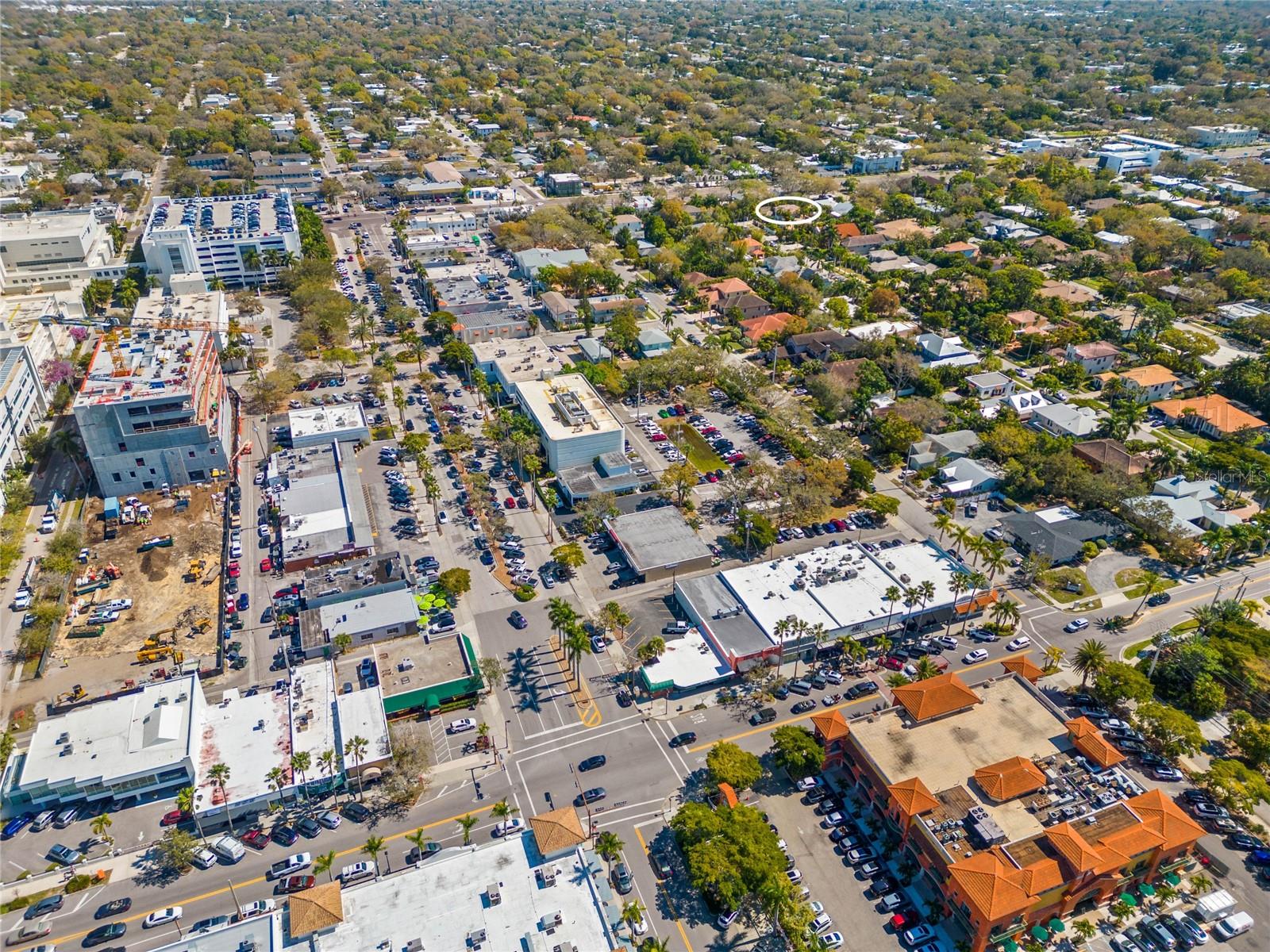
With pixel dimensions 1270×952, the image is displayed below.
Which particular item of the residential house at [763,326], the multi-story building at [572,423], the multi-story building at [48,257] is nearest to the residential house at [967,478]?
the multi-story building at [572,423]

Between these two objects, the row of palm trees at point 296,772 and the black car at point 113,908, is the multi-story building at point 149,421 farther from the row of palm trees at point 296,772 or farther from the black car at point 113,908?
the black car at point 113,908

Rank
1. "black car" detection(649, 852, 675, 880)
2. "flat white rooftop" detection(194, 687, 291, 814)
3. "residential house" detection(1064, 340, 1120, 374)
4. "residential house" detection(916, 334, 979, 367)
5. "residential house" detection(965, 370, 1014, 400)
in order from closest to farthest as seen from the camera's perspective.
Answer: "black car" detection(649, 852, 675, 880)
"flat white rooftop" detection(194, 687, 291, 814)
"residential house" detection(965, 370, 1014, 400)
"residential house" detection(1064, 340, 1120, 374)
"residential house" detection(916, 334, 979, 367)

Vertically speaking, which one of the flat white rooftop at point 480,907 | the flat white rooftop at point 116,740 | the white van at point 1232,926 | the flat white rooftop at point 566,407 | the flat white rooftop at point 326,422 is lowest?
the white van at point 1232,926

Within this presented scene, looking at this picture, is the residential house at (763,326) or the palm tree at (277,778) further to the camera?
the residential house at (763,326)

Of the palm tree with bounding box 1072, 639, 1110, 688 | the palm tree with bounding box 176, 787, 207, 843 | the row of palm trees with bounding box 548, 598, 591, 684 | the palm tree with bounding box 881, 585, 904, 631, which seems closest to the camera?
the palm tree with bounding box 176, 787, 207, 843

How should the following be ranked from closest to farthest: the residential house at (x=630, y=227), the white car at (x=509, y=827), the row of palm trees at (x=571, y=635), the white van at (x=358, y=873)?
the white van at (x=358, y=873), the white car at (x=509, y=827), the row of palm trees at (x=571, y=635), the residential house at (x=630, y=227)

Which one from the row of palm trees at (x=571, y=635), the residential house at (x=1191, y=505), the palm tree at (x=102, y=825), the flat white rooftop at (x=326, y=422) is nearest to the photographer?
the palm tree at (x=102, y=825)

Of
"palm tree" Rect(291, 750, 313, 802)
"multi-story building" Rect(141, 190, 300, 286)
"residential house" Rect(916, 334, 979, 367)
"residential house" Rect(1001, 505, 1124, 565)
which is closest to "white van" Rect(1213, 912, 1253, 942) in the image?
"residential house" Rect(1001, 505, 1124, 565)

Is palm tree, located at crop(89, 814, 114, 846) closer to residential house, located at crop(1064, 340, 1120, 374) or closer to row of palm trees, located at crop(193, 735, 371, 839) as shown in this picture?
row of palm trees, located at crop(193, 735, 371, 839)
